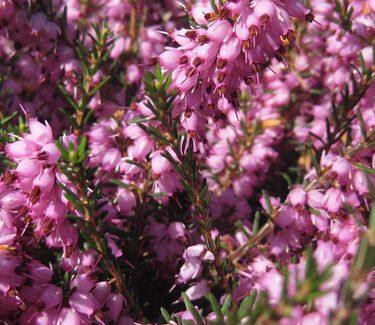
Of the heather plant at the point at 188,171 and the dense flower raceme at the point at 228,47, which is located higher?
the dense flower raceme at the point at 228,47

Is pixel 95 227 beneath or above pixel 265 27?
beneath

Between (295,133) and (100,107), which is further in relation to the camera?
(295,133)

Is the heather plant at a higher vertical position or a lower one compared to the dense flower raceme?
lower

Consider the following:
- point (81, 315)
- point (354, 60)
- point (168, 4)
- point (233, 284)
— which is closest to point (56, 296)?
point (81, 315)

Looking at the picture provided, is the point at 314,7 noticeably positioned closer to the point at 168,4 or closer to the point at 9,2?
the point at 168,4

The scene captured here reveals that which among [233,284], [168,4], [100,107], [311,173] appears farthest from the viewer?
[168,4]

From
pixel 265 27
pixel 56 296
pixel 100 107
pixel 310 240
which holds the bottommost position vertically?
pixel 310 240

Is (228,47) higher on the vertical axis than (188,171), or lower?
higher

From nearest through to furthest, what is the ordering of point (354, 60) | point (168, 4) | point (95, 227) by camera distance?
1. point (95, 227)
2. point (354, 60)
3. point (168, 4)
